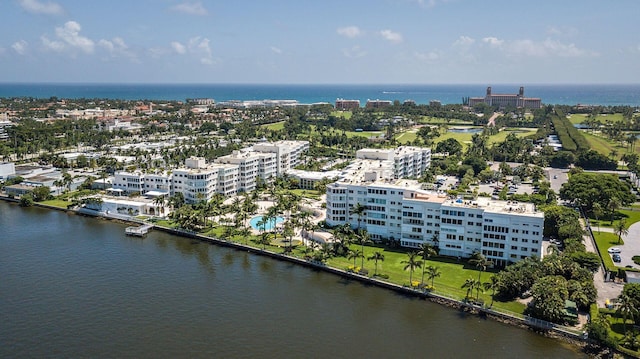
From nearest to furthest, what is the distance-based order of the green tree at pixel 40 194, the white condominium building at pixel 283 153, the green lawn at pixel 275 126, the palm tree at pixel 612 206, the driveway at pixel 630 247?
the driveway at pixel 630 247 < the palm tree at pixel 612 206 < the green tree at pixel 40 194 < the white condominium building at pixel 283 153 < the green lawn at pixel 275 126

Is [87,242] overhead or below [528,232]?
below

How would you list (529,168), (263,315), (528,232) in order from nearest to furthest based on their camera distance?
(263,315)
(528,232)
(529,168)

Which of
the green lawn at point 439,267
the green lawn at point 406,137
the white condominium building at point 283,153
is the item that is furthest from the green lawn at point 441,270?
the green lawn at point 406,137

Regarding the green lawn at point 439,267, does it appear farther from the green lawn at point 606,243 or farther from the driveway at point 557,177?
the driveway at point 557,177

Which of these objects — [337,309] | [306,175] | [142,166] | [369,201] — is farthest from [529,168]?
[142,166]

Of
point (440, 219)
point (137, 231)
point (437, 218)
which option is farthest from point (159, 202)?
point (440, 219)

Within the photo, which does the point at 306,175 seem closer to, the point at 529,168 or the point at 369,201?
the point at 369,201
